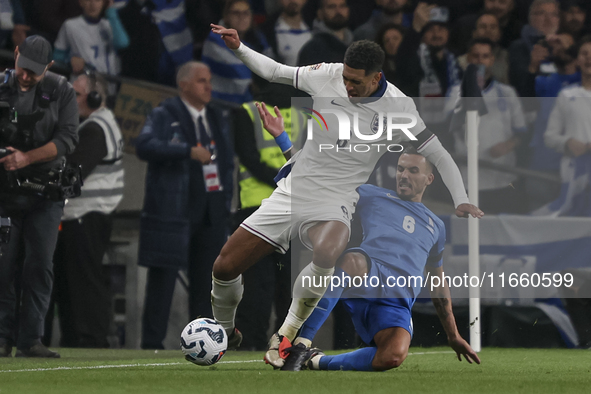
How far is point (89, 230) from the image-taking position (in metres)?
7.28

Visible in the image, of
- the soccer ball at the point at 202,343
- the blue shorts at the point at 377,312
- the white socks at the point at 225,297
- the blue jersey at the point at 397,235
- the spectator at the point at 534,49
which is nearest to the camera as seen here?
the soccer ball at the point at 202,343

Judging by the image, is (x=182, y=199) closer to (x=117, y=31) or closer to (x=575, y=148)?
(x=117, y=31)

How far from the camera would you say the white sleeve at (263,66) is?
218 inches

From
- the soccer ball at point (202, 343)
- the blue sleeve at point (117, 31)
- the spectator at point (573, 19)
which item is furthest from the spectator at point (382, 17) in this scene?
the soccer ball at point (202, 343)

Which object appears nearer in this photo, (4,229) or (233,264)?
(233,264)

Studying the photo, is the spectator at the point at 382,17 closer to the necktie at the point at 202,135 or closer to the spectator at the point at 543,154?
the spectator at the point at 543,154

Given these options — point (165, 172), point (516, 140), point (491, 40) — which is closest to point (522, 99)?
point (516, 140)

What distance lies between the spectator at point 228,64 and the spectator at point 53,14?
3.95 ft

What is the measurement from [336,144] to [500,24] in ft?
14.2

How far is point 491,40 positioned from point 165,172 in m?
3.36

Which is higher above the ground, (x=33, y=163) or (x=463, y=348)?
(x=33, y=163)

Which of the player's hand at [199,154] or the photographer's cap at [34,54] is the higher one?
the photographer's cap at [34,54]

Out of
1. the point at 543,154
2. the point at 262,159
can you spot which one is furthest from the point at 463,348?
the point at 543,154

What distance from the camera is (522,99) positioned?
7781 millimetres
